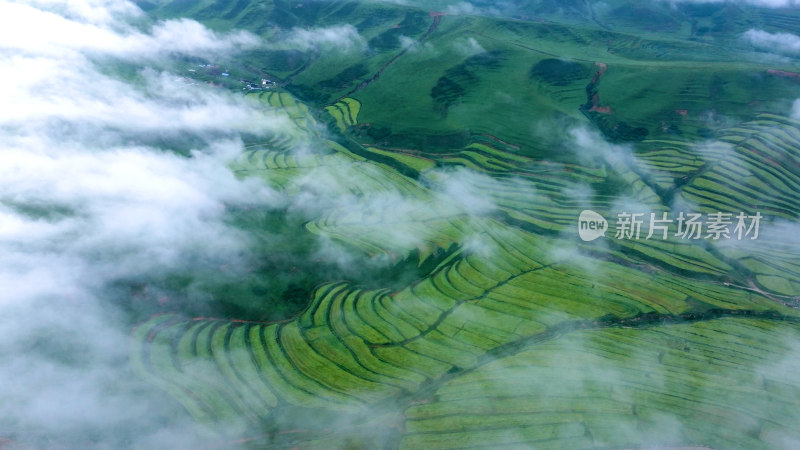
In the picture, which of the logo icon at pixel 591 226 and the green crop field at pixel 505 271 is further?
the logo icon at pixel 591 226

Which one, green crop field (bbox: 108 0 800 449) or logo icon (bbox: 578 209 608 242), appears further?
logo icon (bbox: 578 209 608 242)

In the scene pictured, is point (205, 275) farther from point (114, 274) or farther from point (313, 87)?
point (313, 87)

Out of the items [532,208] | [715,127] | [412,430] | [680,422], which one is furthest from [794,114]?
[412,430]

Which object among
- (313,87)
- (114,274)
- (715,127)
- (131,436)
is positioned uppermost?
(313,87)

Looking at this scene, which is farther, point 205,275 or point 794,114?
Result: point 794,114
